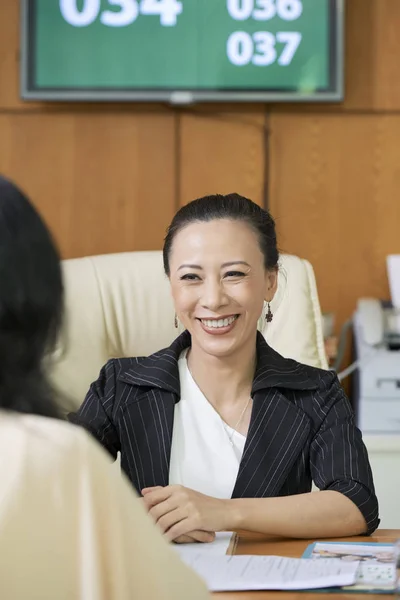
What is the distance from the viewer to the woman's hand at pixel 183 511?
1.55 meters

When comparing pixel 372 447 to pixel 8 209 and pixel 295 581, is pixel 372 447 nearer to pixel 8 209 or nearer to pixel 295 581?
pixel 295 581

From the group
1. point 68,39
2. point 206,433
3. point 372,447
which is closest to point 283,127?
point 68,39

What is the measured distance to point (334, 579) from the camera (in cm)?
129

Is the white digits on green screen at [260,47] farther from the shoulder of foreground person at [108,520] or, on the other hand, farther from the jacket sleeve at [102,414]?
the shoulder of foreground person at [108,520]

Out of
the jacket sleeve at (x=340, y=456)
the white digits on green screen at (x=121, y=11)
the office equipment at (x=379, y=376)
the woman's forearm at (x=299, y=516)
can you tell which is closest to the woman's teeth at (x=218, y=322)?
the jacket sleeve at (x=340, y=456)

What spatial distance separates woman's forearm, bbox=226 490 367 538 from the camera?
1591 millimetres

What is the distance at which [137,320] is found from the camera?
2.34m

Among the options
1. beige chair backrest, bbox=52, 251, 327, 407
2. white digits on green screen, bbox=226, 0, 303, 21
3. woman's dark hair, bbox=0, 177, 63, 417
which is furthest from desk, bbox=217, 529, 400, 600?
white digits on green screen, bbox=226, 0, 303, 21

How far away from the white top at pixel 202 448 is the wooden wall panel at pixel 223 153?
5.75ft

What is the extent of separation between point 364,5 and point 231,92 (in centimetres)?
56

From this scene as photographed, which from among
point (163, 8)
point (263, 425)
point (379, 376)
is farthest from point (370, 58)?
point (263, 425)

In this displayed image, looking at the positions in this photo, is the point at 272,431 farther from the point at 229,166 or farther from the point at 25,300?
the point at 229,166

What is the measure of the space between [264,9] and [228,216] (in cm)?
167

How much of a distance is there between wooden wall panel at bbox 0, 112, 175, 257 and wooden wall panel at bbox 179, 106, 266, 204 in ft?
0.21
